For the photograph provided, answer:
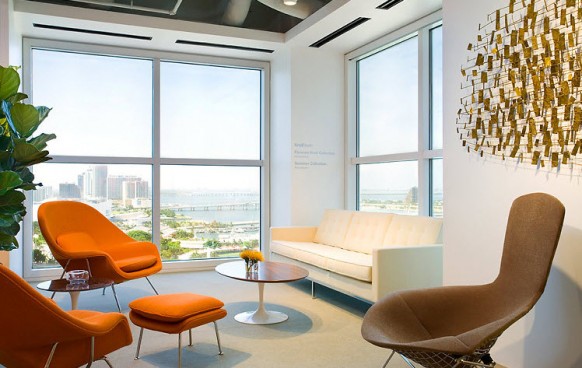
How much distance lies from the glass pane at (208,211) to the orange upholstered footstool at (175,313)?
3.85 meters

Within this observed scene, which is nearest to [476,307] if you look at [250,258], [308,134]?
[250,258]

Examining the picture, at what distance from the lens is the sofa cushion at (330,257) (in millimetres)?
4609

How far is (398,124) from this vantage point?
6.36 meters

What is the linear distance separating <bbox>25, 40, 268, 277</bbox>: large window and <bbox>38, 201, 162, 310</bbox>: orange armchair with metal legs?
1.44 metres

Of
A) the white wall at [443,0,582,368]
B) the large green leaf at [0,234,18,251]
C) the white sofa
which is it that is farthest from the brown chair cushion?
the white wall at [443,0,582,368]

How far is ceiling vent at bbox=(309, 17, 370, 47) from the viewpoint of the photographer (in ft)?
19.8

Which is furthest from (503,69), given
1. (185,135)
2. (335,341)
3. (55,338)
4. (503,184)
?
(185,135)

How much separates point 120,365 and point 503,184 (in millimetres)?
2886

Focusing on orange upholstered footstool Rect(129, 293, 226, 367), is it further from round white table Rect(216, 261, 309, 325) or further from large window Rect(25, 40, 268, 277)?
large window Rect(25, 40, 268, 277)

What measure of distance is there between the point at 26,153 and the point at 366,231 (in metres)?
3.48

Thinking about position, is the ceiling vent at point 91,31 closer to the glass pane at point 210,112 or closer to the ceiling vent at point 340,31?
the glass pane at point 210,112

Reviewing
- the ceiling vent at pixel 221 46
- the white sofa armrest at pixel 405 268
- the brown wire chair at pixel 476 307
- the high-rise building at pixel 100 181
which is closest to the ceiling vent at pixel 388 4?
the ceiling vent at pixel 221 46

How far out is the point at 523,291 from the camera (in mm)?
2664

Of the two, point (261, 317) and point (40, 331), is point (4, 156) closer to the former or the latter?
point (40, 331)
